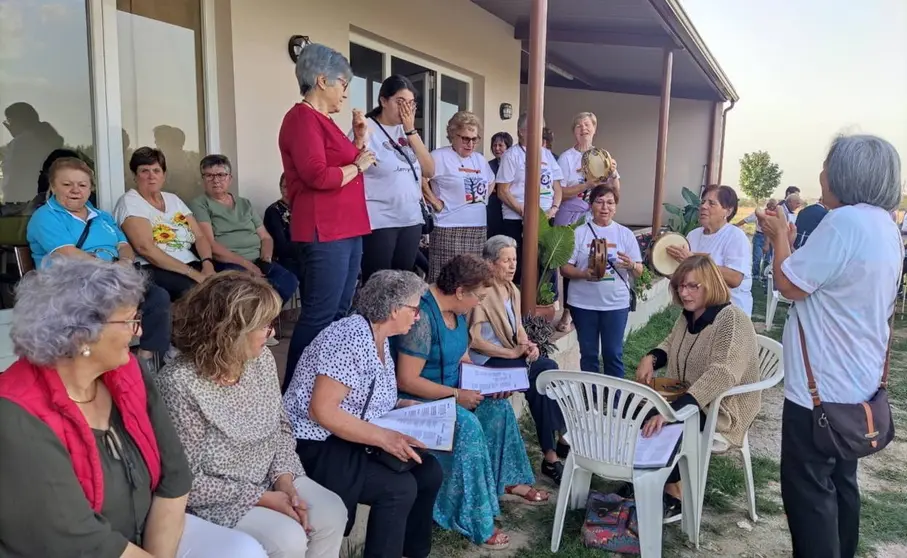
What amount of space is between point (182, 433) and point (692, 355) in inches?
83.2

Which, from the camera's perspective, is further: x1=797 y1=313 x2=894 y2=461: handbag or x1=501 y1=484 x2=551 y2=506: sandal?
x1=501 y1=484 x2=551 y2=506: sandal

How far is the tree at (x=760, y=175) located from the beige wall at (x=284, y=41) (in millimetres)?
15558

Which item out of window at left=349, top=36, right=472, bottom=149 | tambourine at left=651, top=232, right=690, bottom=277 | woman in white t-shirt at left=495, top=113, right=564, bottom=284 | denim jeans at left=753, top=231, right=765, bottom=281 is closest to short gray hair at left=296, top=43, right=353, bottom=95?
woman in white t-shirt at left=495, top=113, right=564, bottom=284

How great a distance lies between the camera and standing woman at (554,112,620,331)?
4.86m

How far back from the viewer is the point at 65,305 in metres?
1.32

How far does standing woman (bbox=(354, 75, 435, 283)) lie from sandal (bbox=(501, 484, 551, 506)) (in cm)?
129

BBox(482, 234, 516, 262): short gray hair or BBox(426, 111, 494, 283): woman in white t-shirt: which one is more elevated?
BBox(426, 111, 494, 283): woman in white t-shirt

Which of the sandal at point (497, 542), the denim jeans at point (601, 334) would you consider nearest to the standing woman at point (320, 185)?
→ the sandal at point (497, 542)

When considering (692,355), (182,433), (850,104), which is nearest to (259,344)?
(182,433)

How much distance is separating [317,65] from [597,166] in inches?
107

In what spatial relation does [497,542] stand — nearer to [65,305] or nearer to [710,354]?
[710,354]

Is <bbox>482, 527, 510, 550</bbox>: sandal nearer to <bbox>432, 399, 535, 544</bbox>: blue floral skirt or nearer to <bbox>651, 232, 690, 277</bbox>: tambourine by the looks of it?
<bbox>432, 399, 535, 544</bbox>: blue floral skirt

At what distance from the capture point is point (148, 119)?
357cm

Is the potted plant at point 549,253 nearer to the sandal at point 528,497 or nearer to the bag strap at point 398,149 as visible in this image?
the bag strap at point 398,149
